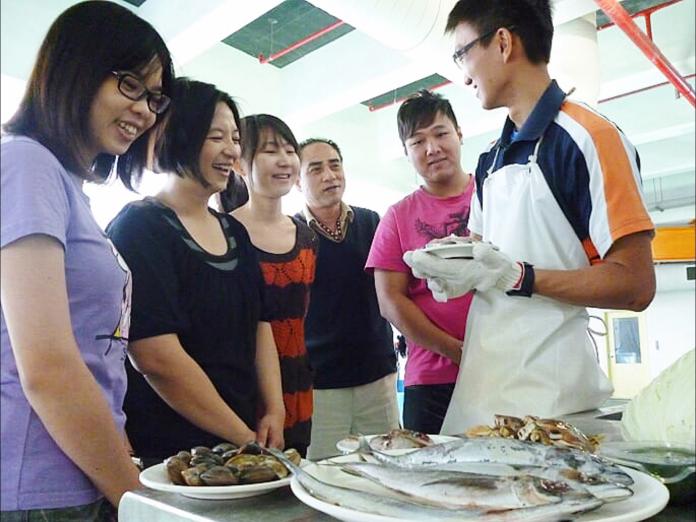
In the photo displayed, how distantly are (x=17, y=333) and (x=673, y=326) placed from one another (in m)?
0.50

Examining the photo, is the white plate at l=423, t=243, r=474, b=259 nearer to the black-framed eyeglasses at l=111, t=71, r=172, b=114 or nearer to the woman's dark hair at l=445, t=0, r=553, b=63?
the woman's dark hair at l=445, t=0, r=553, b=63

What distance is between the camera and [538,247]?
95cm

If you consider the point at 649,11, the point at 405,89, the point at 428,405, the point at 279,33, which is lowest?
the point at 428,405

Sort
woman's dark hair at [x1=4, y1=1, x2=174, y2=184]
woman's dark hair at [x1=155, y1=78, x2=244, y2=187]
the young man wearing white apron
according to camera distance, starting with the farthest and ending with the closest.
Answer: woman's dark hair at [x1=155, y1=78, x2=244, y2=187] < the young man wearing white apron < woman's dark hair at [x1=4, y1=1, x2=174, y2=184]

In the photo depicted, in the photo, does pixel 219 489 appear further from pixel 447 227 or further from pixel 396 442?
pixel 447 227

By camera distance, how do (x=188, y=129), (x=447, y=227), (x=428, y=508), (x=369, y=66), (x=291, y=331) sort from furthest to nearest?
(x=369, y=66), (x=447, y=227), (x=291, y=331), (x=188, y=129), (x=428, y=508)

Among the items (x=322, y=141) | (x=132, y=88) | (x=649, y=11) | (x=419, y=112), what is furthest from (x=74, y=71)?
(x=649, y=11)

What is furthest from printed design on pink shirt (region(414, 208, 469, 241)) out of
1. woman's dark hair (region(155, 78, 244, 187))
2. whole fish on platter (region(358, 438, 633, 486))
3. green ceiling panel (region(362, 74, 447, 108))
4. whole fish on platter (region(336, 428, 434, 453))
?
green ceiling panel (region(362, 74, 447, 108))

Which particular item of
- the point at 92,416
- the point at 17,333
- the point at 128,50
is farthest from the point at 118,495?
the point at 128,50

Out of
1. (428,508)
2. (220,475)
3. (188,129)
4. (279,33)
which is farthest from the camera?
(279,33)

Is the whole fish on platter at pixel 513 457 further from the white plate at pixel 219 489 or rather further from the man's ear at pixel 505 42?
the man's ear at pixel 505 42

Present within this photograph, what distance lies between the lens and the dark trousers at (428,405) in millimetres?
1300

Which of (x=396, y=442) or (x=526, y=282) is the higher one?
(x=526, y=282)

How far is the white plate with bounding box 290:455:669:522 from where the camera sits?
1.28 feet
